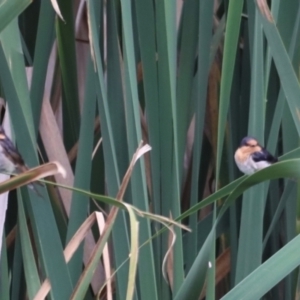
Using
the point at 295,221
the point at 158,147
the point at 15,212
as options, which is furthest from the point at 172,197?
the point at 15,212

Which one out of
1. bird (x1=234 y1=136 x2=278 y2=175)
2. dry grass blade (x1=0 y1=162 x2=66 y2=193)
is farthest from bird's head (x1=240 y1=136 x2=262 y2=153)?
dry grass blade (x1=0 y1=162 x2=66 y2=193)

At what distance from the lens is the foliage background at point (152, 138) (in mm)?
711

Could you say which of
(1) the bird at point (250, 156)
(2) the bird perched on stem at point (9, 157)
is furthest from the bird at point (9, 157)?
(1) the bird at point (250, 156)

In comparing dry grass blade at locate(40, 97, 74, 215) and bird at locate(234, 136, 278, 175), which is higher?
dry grass blade at locate(40, 97, 74, 215)

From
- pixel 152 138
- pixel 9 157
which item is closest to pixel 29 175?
pixel 152 138

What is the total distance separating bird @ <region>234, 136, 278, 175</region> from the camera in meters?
0.91

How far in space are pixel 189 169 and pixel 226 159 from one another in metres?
0.07

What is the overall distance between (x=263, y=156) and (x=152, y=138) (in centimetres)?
23

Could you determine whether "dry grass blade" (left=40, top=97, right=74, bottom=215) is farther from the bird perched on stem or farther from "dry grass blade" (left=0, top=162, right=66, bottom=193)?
"dry grass blade" (left=0, top=162, right=66, bottom=193)

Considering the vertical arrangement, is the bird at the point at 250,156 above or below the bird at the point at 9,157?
below

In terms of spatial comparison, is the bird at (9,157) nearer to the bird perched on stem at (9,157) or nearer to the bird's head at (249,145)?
the bird perched on stem at (9,157)

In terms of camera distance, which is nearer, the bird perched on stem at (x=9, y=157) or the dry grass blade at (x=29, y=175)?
the dry grass blade at (x=29, y=175)

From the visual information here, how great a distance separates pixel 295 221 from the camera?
0.96m

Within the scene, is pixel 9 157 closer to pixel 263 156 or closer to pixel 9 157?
pixel 9 157
